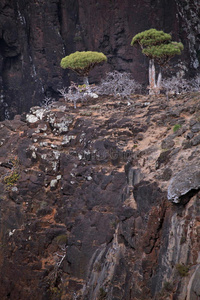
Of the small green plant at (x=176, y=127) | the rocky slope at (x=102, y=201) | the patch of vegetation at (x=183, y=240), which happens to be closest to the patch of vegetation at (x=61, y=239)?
the rocky slope at (x=102, y=201)

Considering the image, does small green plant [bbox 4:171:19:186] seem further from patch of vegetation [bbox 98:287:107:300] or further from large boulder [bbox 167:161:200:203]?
large boulder [bbox 167:161:200:203]

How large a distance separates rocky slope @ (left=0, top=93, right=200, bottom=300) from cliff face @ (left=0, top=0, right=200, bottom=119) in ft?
48.1

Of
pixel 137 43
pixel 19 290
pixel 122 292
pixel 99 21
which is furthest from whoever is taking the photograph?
pixel 99 21

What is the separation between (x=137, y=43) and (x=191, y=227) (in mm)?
26380

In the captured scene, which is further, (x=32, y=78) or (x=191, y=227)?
(x=32, y=78)

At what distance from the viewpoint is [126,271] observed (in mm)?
19500

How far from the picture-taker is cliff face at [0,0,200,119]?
44.0 meters

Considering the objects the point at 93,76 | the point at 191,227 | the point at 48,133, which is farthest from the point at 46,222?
the point at 93,76

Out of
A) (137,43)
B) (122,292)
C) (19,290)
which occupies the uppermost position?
(137,43)

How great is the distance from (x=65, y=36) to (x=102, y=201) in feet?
98.9

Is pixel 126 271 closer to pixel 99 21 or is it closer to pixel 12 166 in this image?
pixel 12 166

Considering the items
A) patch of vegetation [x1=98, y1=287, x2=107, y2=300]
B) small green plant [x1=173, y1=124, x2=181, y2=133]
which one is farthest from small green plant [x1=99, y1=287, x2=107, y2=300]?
small green plant [x1=173, y1=124, x2=181, y2=133]

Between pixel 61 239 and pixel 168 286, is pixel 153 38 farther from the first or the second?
pixel 168 286

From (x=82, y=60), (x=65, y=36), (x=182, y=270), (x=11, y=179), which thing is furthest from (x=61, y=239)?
(x=65, y=36)
